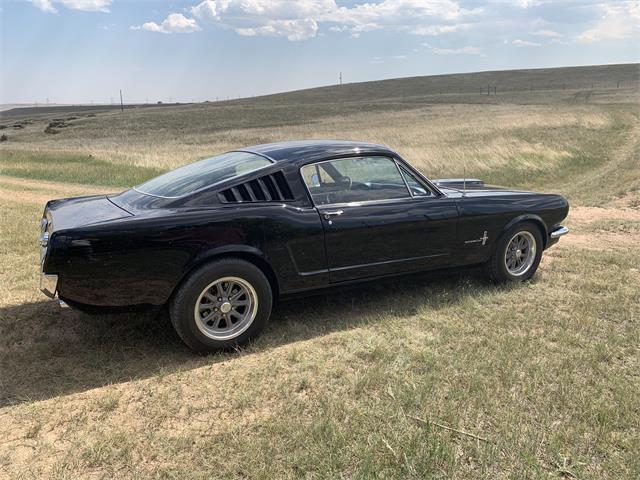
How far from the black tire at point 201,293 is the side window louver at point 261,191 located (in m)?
0.45

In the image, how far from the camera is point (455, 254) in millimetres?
4484

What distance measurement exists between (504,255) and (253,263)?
246 cm

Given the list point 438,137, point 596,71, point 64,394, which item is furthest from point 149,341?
point 596,71

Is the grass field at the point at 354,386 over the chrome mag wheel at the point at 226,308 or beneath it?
beneath

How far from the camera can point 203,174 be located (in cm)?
395

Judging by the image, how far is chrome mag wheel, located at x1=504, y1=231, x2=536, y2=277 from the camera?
491cm

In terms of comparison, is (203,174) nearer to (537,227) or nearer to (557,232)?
(537,227)

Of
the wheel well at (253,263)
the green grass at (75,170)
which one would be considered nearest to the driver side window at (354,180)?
the wheel well at (253,263)

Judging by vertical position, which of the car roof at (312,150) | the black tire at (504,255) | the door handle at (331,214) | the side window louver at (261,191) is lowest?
the black tire at (504,255)

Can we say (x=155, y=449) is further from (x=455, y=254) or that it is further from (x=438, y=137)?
(x=438, y=137)

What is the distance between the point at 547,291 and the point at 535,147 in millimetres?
15808

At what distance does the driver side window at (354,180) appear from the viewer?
3.97 metres

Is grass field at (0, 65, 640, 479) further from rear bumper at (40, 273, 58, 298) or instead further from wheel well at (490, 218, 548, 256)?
rear bumper at (40, 273, 58, 298)

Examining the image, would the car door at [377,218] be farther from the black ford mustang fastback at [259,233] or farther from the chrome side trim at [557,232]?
the chrome side trim at [557,232]
